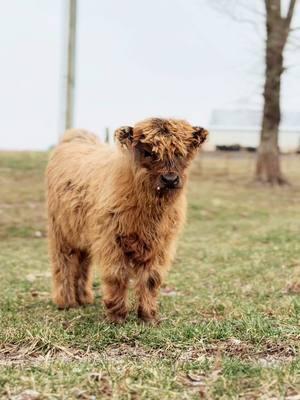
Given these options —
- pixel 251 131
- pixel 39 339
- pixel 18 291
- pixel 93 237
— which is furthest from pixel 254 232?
pixel 251 131

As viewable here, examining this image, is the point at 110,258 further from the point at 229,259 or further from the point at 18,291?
the point at 229,259

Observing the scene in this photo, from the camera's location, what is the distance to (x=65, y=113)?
59.4 ft

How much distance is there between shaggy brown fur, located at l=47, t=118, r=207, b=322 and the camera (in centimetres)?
619

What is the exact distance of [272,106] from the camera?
87.6 feet

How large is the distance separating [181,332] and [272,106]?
22.2 metres

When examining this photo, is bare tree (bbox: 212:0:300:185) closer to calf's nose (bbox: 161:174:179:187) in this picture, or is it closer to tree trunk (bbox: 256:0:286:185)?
tree trunk (bbox: 256:0:286:185)

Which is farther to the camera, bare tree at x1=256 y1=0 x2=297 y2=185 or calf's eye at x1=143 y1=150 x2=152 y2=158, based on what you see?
bare tree at x1=256 y1=0 x2=297 y2=185

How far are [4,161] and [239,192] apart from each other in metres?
8.47

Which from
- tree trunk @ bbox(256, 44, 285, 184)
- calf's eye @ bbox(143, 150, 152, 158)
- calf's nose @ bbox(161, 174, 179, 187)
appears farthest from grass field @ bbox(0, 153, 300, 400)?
tree trunk @ bbox(256, 44, 285, 184)

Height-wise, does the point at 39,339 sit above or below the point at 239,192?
above

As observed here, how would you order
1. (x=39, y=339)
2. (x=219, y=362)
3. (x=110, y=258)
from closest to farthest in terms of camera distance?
(x=219, y=362) → (x=39, y=339) → (x=110, y=258)

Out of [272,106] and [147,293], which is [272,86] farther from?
[147,293]

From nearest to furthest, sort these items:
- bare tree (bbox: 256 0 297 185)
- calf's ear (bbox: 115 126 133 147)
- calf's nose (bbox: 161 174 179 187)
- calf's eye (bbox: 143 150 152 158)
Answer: calf's nose (bbox: 161 174 179 187) < calf's eye (bbox: 143 150 152 158) < calf's ear (bbox: 115 126 133 147) < bare tree (bbox: 256 0 297 185)

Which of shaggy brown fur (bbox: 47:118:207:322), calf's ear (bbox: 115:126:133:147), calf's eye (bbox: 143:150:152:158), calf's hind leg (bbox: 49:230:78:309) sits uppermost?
calf's ear (bbox: 115:126:133:147)
